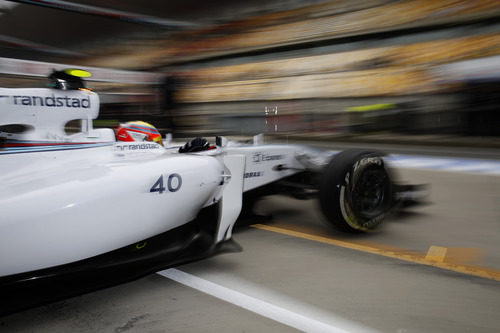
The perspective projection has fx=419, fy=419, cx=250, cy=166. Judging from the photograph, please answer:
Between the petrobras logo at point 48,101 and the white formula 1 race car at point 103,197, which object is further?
the petrobras logo at point 48,101

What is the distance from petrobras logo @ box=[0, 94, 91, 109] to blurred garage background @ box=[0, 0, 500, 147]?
183cm

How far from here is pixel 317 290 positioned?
2.43 m

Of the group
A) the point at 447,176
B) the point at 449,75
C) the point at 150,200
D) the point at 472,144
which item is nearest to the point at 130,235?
the point at 150,200

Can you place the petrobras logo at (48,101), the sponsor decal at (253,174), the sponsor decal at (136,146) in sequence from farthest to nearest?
the sponsor decal at (253,174)
the sponsor decal at (136,146)
the petrobras logo at (48,101)

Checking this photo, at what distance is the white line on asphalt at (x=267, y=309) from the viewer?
203 centimetres

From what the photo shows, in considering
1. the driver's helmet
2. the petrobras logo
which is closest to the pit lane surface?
the driver's helmet

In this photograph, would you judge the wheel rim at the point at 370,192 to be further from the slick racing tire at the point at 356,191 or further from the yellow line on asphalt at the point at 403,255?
the yellow line on asphalt at the point at 403,255

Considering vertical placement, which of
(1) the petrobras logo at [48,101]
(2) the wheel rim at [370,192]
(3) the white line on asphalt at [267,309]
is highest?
(1) the petrobras logo at [48,101]

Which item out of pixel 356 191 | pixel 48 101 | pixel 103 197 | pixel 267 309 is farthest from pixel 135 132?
pixel 267 309

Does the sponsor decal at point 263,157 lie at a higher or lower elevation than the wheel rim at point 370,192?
higher

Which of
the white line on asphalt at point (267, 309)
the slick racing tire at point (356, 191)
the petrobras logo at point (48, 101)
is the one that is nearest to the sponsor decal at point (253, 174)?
the slick racing tire at point (356, 191)

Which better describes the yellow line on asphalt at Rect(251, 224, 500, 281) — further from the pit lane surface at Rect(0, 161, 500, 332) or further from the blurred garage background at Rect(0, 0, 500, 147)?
the blurred garage background at Rect(0, 0, 500, 147)

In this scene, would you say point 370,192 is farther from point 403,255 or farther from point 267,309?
point 267,309

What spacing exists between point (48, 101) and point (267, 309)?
193cm
